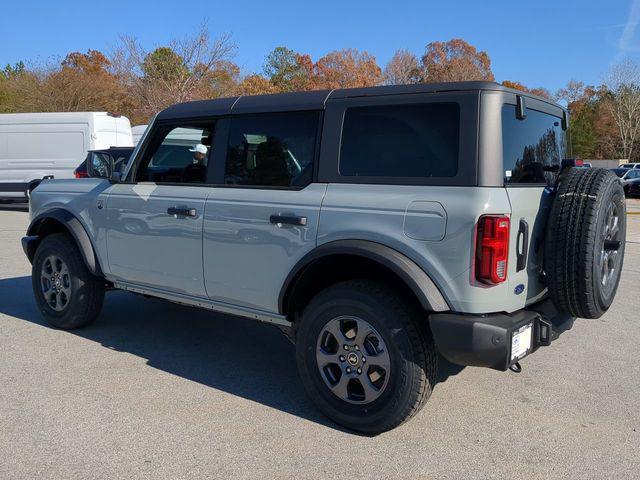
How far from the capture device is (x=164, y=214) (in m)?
4.46

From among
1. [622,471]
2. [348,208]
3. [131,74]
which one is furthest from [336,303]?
[131,74]

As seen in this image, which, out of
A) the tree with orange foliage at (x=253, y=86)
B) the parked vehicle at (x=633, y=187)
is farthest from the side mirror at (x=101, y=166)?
the tree with orange foliage at (x=253, y=86)

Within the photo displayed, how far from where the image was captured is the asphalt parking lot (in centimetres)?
316

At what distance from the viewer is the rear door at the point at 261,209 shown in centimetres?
374

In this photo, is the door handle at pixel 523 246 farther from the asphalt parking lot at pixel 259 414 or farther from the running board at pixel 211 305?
the running board at pixel 211 305

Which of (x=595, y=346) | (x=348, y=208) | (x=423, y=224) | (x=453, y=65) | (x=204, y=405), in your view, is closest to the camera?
(x=423, y=224)

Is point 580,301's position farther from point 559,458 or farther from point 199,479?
point 199,479

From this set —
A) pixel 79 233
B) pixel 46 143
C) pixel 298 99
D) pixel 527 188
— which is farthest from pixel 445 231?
pixel 46 143

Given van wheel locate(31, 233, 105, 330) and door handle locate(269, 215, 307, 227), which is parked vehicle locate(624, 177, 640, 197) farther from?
door handle locate(269, 215, 307, 227)

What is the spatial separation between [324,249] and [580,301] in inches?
57.5

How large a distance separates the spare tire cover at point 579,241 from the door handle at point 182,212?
7.68 ft

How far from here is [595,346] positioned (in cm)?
511

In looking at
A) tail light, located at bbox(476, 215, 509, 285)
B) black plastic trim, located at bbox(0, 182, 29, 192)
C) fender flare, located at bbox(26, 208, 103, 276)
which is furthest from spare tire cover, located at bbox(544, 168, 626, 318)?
black plastic trim, located at bbox(0, 182, 29, 192)

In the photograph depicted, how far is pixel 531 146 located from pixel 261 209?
1.73 meters
